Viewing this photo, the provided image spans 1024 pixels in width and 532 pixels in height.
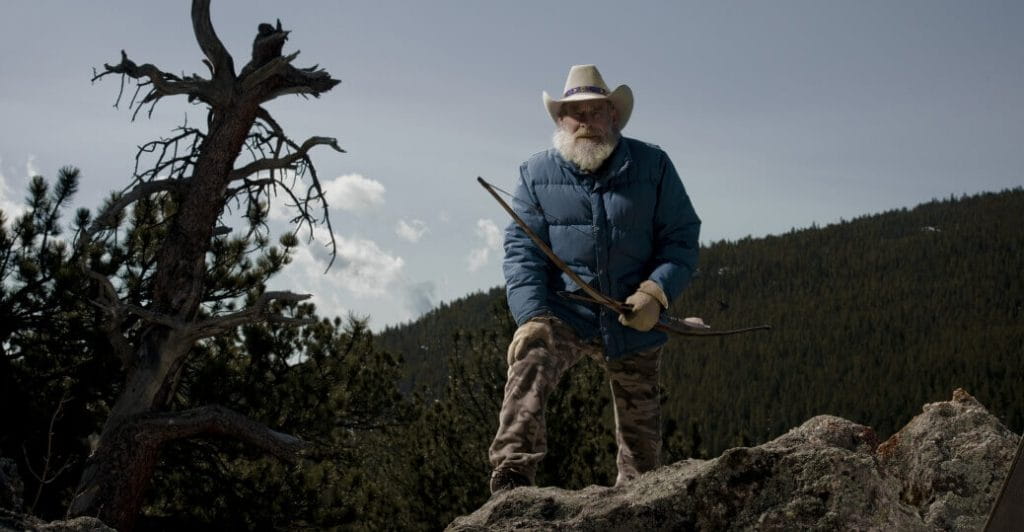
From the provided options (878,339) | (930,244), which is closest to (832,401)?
(878,339)

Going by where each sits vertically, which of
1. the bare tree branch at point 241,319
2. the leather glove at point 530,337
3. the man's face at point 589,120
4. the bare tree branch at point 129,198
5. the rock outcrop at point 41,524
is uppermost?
the bare tree branch at point 129,198

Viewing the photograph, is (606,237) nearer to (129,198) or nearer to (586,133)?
(586,133)

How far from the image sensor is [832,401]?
79.8 m

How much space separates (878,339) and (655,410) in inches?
3817

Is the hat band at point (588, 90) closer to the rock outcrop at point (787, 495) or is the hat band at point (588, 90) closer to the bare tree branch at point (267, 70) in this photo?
the rock outcrop at point (787, 495)

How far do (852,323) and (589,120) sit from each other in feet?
330

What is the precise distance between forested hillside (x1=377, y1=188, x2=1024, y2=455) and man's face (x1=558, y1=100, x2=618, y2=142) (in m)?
57.2

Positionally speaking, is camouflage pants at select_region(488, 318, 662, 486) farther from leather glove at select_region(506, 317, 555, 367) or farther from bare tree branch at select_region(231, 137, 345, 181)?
bare tree branch at select_region(231, 137, 345, 181)

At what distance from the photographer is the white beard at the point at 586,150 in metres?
4.48

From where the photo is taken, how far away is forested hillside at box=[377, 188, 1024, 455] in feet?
257

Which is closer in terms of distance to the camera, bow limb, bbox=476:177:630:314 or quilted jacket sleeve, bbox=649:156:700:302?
bow limb, bbox=476:177:630:314

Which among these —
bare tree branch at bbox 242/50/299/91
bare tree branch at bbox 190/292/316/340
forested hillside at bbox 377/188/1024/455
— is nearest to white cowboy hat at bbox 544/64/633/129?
bare tree branch at bbox 190/292/316/340

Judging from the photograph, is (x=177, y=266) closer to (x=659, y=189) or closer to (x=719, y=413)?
(x=659, y=189)

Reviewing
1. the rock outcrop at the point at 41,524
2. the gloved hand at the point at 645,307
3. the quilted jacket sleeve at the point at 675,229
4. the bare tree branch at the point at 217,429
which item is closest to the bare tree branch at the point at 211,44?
the bare tree branch at the point at 217,429
